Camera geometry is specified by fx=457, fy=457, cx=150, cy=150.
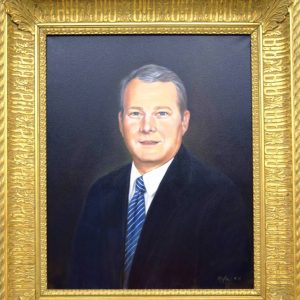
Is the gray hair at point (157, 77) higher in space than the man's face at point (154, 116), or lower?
higher

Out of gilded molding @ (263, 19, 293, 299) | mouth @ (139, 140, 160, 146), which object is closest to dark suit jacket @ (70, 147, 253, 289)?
gilded molding @ (263, 19, 293, 299)

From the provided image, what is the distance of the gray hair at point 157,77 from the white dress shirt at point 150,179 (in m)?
0.29

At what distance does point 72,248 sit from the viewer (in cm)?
215

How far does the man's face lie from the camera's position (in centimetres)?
218

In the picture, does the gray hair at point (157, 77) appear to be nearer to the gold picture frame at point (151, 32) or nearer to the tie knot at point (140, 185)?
the gold picture frame at point (151, 32)

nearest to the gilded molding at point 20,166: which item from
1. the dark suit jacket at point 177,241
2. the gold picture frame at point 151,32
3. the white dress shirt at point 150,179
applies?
the gold picture frame at point 151,32

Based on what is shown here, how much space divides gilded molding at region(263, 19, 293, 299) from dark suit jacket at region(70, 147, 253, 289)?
11cm

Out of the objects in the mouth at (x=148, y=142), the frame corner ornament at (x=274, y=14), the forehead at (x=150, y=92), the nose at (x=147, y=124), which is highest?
the frame corner ornament at (x=274, y=14)

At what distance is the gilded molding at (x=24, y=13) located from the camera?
84.4 inches

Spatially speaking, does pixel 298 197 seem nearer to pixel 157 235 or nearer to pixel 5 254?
pixel 157 235

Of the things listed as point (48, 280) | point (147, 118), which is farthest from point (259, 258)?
point (48, 280)

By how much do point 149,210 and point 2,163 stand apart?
719mm

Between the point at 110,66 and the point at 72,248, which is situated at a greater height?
the point at 110,66

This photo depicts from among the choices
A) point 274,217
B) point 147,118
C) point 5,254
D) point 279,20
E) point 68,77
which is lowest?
point 5,254
